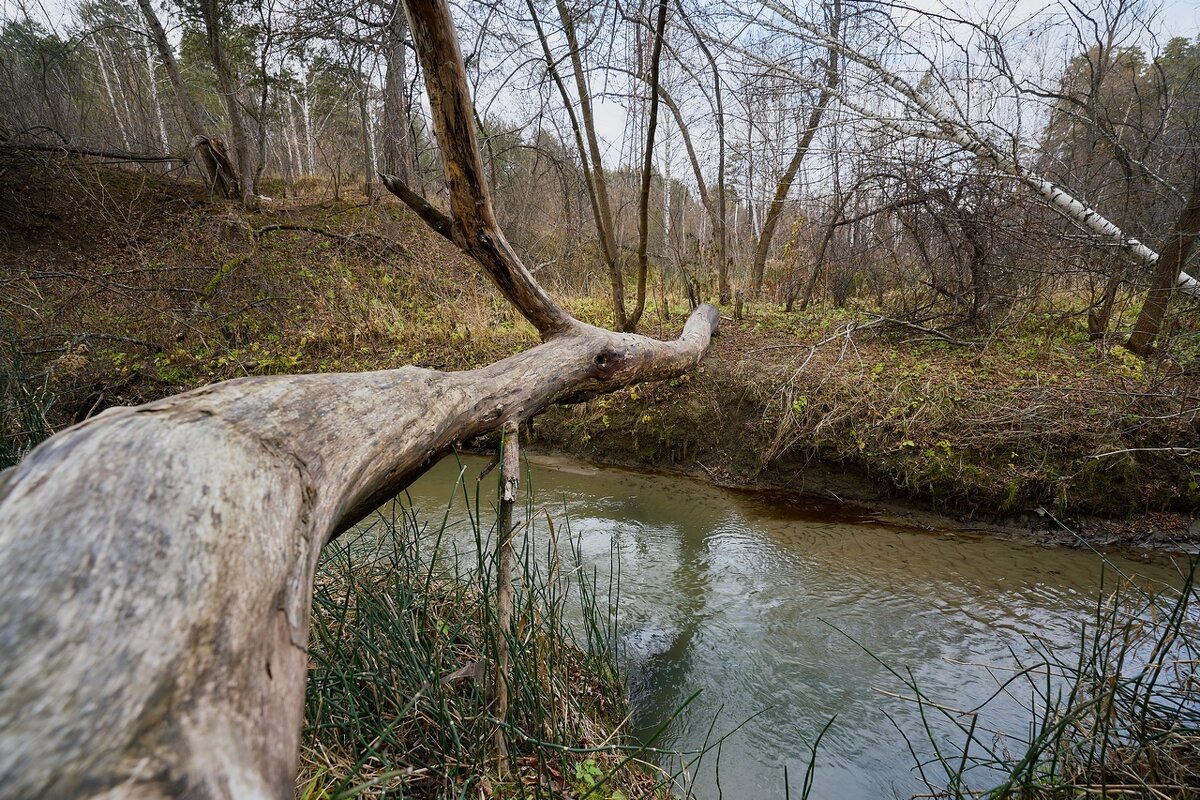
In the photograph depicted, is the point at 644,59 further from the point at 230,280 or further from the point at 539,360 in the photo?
the point at 230,280

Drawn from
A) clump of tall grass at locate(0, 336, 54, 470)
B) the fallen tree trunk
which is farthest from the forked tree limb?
clump of tall grass at locate(0, 336, 54, 470)

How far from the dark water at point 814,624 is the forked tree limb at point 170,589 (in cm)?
146

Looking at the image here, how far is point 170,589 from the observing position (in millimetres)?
642

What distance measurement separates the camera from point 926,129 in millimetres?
5047

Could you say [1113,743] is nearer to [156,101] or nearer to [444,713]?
[444,713]

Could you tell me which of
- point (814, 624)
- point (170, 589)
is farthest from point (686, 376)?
point (170, 589)

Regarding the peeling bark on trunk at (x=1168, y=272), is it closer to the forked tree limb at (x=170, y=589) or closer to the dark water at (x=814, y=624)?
the dark water at (x=814, y=624)

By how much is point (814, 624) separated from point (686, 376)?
3061mm

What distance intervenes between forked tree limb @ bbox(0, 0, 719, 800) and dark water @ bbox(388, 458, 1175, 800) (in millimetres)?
1462

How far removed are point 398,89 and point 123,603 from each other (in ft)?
27.9

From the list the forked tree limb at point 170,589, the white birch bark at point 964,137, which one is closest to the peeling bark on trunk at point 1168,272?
the white birch bark at point 964,137

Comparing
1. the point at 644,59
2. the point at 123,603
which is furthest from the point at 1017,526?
the point at 644,59

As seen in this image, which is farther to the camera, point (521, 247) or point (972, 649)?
point (521, 247)

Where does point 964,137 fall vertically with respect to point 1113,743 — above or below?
above
